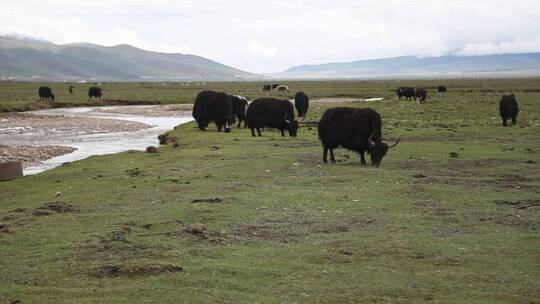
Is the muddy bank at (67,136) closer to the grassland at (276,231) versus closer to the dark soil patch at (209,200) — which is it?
the grassland at (276,231)

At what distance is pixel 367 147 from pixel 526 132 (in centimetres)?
1262

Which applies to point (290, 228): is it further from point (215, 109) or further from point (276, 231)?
point (215, 109)

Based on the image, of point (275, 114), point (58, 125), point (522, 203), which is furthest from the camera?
point (58, 125)

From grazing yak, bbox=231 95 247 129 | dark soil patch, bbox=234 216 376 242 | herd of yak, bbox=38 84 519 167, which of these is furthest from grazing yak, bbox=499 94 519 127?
dark soil patch, bbox=234 216 376 242

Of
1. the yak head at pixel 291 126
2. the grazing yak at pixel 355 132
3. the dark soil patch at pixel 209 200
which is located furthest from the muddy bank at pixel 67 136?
the dark soil patch at pixel 209 200

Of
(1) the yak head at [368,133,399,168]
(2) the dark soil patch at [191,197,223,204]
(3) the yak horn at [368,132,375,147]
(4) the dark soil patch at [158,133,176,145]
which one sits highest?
(3) the yak horn at [368,132,375,147]

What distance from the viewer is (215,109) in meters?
30.3

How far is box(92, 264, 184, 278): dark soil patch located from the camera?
836 cm

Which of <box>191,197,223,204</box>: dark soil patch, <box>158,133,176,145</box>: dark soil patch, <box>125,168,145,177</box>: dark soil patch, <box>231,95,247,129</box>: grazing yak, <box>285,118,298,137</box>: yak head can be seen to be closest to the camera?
<box>191,197,223,204</box>: dark soil patch

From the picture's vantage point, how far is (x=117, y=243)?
983 cm

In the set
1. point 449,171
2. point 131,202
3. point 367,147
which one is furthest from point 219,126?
point 131,202

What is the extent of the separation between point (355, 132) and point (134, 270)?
36.0 ft

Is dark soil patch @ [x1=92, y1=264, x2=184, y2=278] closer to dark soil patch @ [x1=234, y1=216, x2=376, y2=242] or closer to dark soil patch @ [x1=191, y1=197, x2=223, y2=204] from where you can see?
dark soil patch @ [x1=234, y1=216, x2=376, y2=242]

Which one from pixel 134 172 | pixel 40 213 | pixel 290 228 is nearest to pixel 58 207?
pixel 40 213
